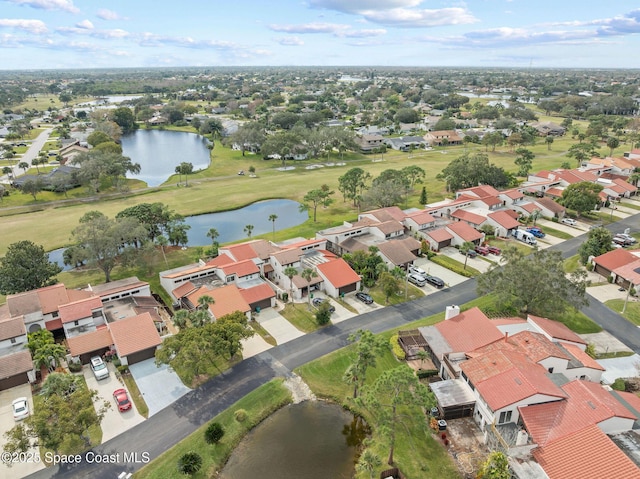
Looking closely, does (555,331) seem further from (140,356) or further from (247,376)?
(140,356)

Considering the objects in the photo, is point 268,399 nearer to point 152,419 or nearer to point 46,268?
point 152,419

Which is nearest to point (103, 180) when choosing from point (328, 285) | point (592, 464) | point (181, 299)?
point (181, 299)

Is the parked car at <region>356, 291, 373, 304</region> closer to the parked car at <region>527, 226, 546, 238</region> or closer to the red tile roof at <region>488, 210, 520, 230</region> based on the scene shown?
the red tile roof at <region>488, 210, 520, 230</region>

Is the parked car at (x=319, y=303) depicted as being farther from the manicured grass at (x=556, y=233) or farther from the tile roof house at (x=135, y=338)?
the manicured grass at (x=556, y=233)

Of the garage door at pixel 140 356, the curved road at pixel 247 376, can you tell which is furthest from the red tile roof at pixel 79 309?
the curved road at pixel 247 376

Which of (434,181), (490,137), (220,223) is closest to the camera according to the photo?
(220,223)
